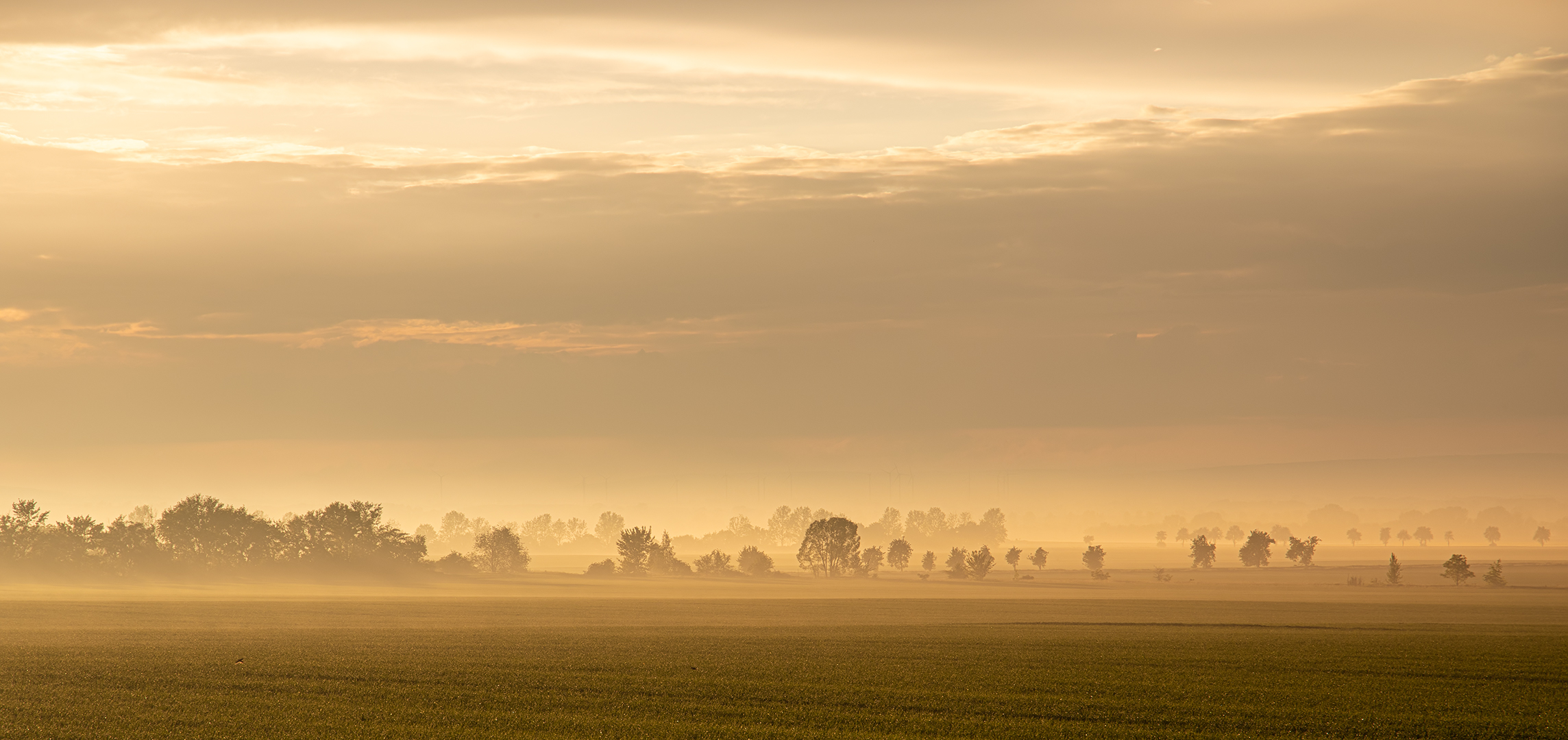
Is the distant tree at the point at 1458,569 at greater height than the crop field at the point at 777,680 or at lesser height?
lesser

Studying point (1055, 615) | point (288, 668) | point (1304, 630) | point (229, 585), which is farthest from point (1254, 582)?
point (288, 668)

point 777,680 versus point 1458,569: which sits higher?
point 777,680

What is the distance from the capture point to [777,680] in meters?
47.8

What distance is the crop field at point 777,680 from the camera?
3712cm

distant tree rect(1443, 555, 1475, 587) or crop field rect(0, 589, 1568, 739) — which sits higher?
crop field rect(0, 589, 1568, 739)

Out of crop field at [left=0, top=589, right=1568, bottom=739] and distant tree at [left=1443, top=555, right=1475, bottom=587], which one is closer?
crop field at [left=0, top=589, right=1568, bottom=739]

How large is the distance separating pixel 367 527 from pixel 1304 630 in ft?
524

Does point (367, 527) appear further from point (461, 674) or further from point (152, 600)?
point (461, 674)

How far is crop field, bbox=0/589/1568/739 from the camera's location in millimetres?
37125

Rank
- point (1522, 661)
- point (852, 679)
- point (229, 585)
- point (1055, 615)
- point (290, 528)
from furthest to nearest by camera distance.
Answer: point (290, 528), point (229, 585), point (1055, 615), point (1522, 661), point (852, 679)

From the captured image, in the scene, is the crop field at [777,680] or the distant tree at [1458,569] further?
the distant tree at [1458,569]

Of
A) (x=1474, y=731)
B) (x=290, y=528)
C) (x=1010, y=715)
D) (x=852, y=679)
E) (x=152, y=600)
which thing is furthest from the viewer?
(x=290, y=528)

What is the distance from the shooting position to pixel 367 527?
19450cm

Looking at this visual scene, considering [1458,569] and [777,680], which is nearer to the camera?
[777,680]
